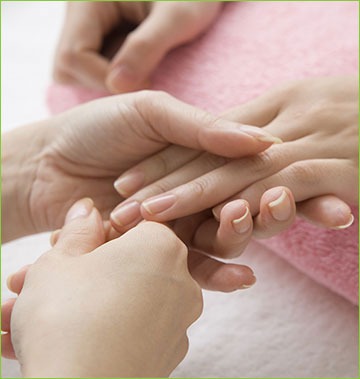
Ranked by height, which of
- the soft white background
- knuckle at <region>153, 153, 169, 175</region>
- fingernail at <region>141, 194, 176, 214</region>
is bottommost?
the soft white background

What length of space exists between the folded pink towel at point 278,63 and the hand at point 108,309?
31 cm

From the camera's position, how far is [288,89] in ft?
3.26

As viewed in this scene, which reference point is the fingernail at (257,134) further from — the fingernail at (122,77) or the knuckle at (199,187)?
the fingernail at (122,77)

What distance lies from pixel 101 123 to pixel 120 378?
490mm

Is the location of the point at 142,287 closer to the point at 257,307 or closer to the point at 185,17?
the point at 257,307

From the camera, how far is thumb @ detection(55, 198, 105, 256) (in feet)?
2.51

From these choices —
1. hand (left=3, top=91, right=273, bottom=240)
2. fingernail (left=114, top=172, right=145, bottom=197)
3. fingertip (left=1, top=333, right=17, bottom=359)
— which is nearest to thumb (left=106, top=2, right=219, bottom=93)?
hand (left=3, top=91, right=273, bottom=240)

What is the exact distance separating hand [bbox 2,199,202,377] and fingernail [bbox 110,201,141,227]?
0.10 metres

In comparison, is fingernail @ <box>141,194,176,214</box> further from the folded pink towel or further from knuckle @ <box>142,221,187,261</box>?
the folded pink towel

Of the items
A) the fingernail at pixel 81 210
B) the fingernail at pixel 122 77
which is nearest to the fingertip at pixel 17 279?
the fingernail at pixel 81 210

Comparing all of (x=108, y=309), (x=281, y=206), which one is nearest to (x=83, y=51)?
(x=281, y=206)

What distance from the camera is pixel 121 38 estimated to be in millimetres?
1384

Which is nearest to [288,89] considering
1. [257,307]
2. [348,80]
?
[348,80]

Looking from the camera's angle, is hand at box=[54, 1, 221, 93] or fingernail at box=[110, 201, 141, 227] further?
hand at box=[54, 1, 221, 93]
